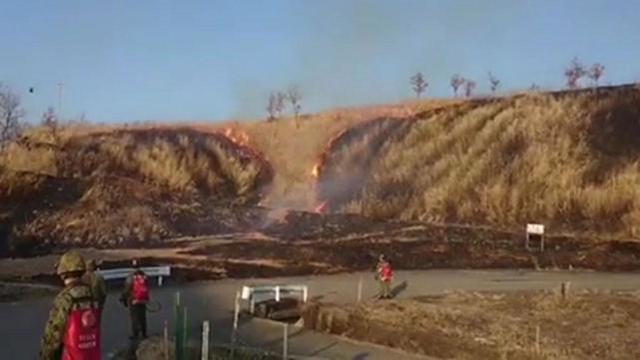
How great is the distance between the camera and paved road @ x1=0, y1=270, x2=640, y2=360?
16719mm

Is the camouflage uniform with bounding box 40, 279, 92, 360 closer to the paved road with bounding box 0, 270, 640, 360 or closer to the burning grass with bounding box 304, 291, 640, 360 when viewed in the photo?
the paved road with bounding box 0, 270, 640, 360

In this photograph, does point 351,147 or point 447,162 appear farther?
point 351,147

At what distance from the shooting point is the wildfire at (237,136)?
69056mm

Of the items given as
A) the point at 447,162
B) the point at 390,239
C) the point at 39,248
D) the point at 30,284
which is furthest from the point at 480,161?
the point at 30,284

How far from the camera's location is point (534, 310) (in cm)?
2133

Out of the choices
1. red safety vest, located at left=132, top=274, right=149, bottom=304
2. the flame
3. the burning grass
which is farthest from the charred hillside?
red safety vest, located at left=132, top=274, right=149, bottom=304

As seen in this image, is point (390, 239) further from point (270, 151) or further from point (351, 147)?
point (270, 151)

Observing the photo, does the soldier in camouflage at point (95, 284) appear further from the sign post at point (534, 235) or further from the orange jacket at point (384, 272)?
the sign post at point (534, 235)

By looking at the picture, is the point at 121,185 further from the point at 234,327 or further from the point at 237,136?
the point at 234,327

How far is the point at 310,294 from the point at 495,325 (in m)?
8.16

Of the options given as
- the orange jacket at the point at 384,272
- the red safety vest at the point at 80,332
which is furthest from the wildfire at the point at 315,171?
the red safety vest at the point at 80,332

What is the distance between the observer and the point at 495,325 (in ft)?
61.0

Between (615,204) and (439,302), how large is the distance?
29.8 meters

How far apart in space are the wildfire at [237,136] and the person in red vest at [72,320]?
202 ft
